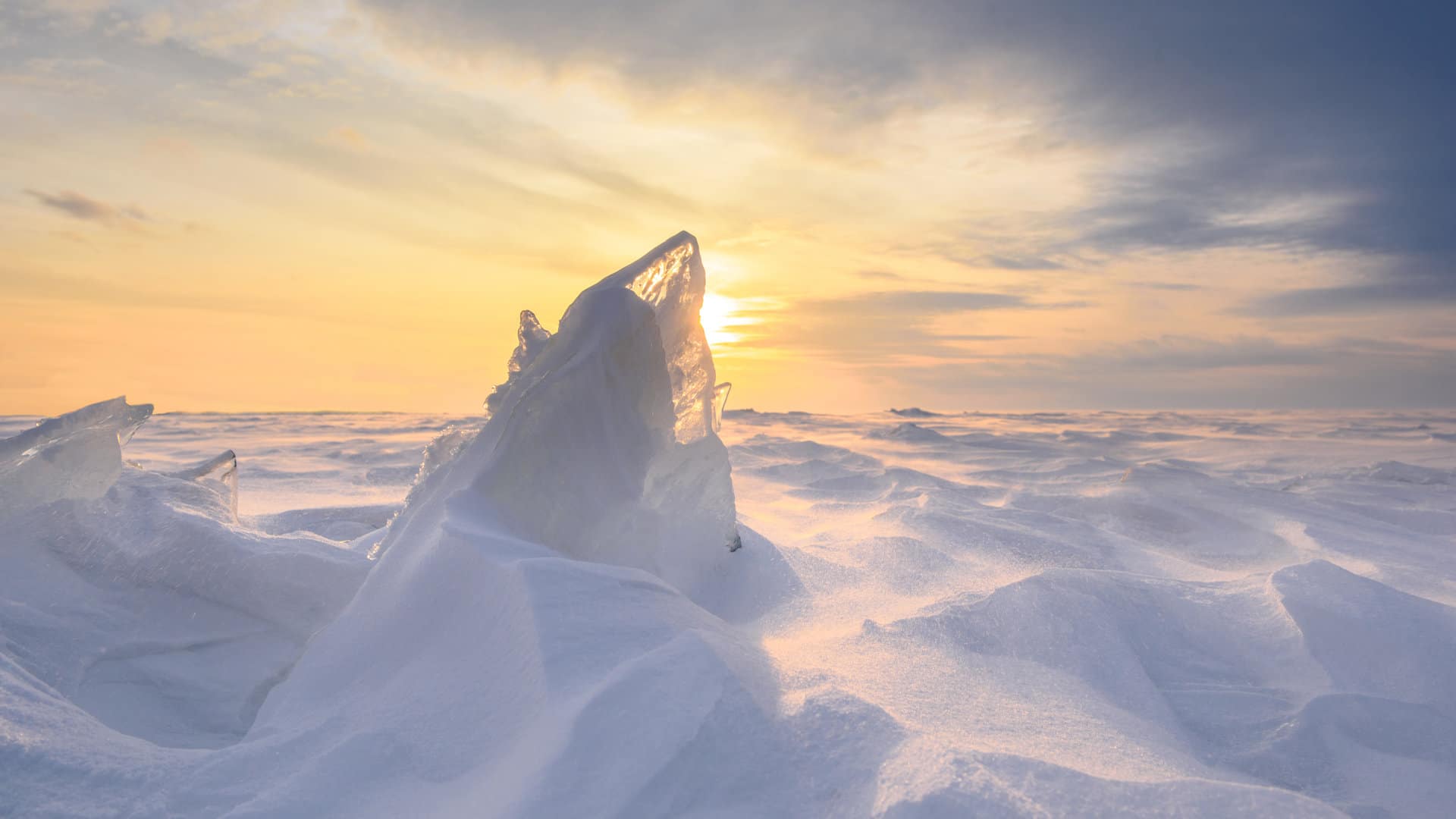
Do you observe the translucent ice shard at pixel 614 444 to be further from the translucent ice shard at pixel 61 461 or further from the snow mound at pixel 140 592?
the translucent ice shard at pixel 61 461

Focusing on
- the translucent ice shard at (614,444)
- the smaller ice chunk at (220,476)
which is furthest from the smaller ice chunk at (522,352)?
the smaller ice chunk at (220,476)

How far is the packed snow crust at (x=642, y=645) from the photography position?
1.39 meters

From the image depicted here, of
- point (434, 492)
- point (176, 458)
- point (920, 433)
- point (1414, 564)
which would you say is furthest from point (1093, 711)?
point (920, 433)

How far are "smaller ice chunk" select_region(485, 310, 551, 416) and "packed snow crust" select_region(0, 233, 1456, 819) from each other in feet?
0.04

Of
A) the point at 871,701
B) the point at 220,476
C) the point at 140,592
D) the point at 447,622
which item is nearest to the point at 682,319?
the point at 447,622

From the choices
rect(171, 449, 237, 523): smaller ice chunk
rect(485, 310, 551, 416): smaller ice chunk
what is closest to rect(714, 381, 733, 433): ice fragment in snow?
rect(485, 310, 551, 416): smaller ice chunk

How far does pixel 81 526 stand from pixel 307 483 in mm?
4315

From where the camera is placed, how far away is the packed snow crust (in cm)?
139

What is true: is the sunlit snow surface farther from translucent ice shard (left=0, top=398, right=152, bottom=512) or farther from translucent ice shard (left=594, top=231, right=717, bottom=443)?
translucent ice shard (left=594, top=231, right=717, bottom=443)

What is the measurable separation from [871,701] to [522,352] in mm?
1888

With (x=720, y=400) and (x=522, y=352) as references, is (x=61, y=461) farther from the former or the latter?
(x=720, y=400)

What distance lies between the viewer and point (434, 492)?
263cm

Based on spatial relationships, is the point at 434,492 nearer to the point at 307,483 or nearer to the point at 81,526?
the point at 81,526

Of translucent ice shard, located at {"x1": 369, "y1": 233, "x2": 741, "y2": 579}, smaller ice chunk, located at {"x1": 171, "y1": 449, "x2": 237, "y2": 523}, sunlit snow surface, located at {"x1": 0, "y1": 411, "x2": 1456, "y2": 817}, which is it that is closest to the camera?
sunlit snow surface, located at {"x1": 0, "y1": 411, "x2": 1456, "y2": 817}
